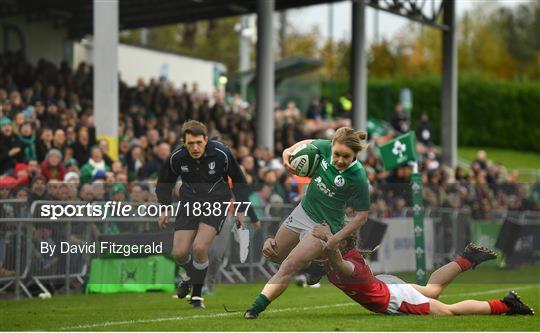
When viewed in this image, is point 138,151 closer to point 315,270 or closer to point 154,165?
point 154,165

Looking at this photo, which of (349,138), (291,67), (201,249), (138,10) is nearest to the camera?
(349,138)

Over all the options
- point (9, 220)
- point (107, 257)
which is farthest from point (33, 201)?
point (107, 257)

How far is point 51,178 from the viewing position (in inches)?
693

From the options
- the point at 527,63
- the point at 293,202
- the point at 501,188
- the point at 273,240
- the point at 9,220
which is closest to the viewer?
the point at 273,240

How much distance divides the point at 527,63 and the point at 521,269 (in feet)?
227

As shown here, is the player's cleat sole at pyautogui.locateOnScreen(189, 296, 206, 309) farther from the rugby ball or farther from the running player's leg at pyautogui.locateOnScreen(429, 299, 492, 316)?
the running player's leg at pyautogui.locateOnScreen(429, 299, 492, 316)

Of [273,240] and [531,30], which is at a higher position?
[531,30]

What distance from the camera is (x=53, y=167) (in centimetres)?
1775

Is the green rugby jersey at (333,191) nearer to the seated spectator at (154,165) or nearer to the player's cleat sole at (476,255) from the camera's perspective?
the player's cleat sole at (476,255)

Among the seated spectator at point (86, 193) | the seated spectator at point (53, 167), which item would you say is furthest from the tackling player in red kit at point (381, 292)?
the seated spectator at point (53, 167)

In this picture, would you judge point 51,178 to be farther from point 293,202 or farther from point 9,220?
point 293,202

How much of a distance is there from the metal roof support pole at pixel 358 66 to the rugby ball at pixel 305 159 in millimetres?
18822

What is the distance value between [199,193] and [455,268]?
2913mm

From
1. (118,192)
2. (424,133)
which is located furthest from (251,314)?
(424,133)
